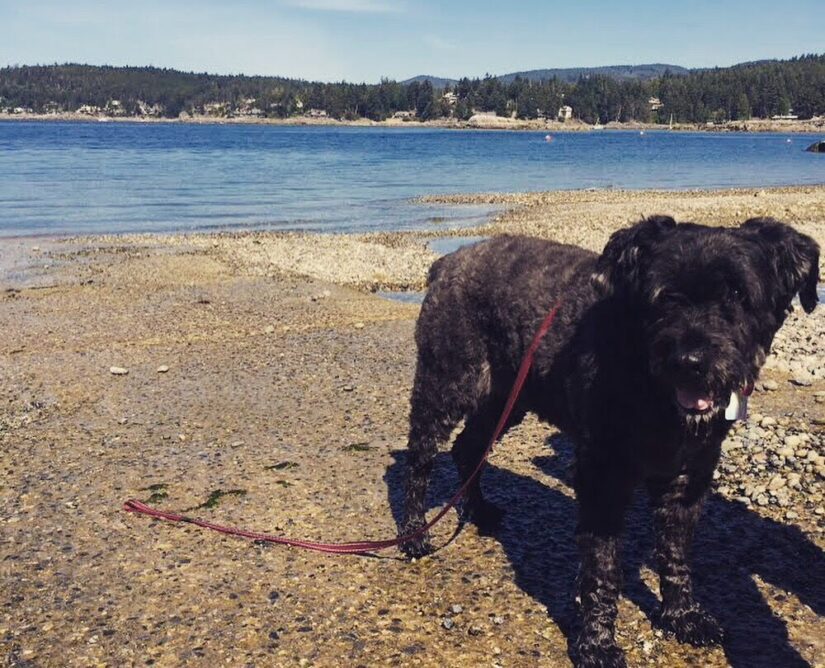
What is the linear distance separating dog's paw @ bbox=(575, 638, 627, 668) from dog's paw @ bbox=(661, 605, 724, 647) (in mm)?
503

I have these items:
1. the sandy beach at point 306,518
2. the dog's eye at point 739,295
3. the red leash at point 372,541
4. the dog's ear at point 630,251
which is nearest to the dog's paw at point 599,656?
the sandy beach at point 306,518

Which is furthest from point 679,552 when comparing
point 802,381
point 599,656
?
point 802,381

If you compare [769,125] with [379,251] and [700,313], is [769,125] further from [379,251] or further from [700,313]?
[700,313]

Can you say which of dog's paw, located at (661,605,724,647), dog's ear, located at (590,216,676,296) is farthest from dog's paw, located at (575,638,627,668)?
dog's ear, located at (590,216,676,296)

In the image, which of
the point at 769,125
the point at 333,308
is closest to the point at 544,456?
the point at 333,308

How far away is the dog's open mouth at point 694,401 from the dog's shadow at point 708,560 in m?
1.79

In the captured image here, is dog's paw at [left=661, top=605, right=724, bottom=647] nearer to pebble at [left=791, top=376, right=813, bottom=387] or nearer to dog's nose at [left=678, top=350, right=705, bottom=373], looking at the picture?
dog's nose at [left=678, top=350, right=705, bottom=373]

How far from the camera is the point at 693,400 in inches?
155

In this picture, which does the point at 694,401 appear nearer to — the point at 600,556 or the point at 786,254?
the point at 786,254

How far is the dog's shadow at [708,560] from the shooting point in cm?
515

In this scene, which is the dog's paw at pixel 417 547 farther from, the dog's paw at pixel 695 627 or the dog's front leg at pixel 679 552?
the dog's paw at pixel 695 627

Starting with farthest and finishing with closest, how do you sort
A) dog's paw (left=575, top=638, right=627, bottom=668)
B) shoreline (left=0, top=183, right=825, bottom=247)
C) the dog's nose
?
shoreline (left=0, top=183, right=825, bottom=247) < dog's paw (left=575, top=638, right=627, bottom=668) < the dog's nose

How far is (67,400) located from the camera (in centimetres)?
1005

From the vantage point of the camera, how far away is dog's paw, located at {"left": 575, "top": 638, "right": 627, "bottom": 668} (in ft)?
15.3
